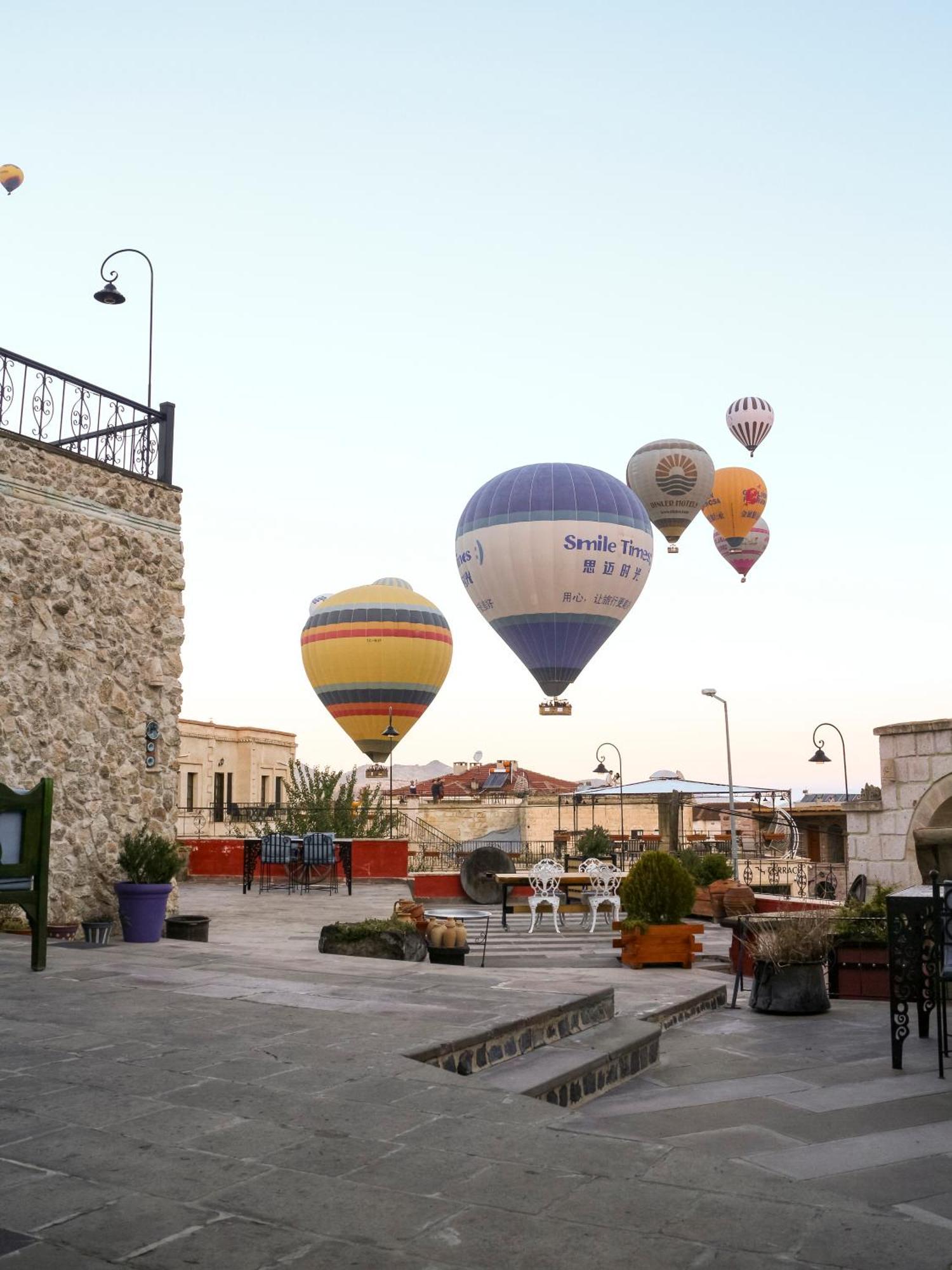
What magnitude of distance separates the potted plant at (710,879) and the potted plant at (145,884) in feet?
30.4

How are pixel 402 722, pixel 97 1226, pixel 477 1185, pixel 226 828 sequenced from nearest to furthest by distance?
pixel 97 1226 < pixel 477 1185 < pixel 402 722 < pixel 226 828

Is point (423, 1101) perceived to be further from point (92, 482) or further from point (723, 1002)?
point (92, 482)

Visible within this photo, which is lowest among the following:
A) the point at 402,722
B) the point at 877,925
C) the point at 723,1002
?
the point at 723,1002

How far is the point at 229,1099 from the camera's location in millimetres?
4547

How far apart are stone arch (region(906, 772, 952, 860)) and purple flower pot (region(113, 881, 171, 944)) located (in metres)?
7.86

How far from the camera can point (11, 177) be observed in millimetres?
13852

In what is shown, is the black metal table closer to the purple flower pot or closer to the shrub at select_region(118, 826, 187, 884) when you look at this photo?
the purple flower pot

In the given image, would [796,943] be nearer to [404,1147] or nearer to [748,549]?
[404,1147]

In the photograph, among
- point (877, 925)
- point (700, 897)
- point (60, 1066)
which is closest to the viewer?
point (60, 1066)

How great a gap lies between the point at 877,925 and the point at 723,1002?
140cm

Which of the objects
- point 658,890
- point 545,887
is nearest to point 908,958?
point 658,890

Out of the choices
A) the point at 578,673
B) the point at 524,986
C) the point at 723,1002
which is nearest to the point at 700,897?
the point at 723,1002

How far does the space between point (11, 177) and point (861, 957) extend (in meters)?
12.9

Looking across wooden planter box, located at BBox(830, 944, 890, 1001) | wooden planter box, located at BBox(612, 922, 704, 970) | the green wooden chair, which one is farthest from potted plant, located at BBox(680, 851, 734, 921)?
the green wooden chair
